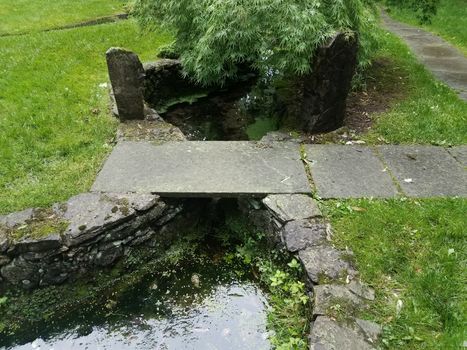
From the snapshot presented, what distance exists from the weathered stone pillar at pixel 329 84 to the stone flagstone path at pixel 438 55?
2.62 metres

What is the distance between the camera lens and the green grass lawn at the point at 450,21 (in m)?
10.7

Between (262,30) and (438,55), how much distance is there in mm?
5662

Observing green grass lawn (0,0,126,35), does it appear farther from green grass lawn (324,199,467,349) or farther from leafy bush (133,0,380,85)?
green grass lawn (324,199,467,349)

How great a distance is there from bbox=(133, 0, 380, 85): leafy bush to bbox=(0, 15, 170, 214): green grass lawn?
1.58 m

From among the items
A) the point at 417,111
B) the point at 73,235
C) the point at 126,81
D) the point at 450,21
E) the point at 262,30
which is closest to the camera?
the point at 73,235

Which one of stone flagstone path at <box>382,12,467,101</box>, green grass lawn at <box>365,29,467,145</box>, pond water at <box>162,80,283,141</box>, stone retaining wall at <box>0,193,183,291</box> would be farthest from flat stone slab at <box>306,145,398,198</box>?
stone flagstone path at <box>382,12,467,101</box>

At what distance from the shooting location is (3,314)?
3.80 m

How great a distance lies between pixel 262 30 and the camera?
17.8ft

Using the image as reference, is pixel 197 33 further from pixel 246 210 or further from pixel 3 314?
pixel 3 314

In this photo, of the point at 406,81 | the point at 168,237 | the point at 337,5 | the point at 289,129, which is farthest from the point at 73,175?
the point at 406,81

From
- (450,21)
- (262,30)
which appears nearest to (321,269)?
(262,30)

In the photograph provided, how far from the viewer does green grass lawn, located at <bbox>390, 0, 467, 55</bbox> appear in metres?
10.7

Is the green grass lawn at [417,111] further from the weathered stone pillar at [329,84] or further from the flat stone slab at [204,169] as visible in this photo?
the flat stone slab at [204,169]

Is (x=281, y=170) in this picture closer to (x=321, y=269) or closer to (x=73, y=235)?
(x=321, y=269)
